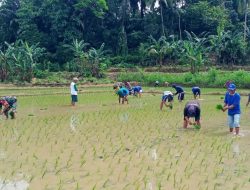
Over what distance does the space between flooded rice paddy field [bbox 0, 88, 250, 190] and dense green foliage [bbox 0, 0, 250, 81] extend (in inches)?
862

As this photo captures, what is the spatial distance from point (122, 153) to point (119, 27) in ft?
115

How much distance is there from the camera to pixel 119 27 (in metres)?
42.2

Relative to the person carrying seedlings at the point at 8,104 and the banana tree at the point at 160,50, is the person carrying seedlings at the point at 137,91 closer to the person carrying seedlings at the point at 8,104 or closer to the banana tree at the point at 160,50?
the person carrying seedlings at the point at 8,104

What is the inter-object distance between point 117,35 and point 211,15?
9.44 m

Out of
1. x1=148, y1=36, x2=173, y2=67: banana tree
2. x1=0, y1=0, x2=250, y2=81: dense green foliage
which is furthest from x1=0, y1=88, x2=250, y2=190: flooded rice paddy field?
x1=0, y1=0, x2=250, y2=81: dense green foliage

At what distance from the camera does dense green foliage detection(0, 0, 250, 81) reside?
37000 millimetres

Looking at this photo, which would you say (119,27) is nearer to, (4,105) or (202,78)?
(202,78)

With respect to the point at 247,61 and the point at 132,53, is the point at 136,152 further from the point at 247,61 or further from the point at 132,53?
the point at 132,53

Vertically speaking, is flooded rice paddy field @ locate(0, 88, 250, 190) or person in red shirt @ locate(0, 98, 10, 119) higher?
person in red shirt @ locate(0, 98, 10, 119)

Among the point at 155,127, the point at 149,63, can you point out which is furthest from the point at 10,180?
the point at 149,63

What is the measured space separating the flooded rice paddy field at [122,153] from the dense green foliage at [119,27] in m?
21.9

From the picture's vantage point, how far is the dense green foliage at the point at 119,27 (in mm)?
37000

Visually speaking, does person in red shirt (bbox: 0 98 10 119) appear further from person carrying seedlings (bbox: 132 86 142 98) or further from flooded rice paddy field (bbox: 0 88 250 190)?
person carrying seedlings (bbox: 132 86 142 98)

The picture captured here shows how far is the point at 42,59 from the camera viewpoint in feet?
131
